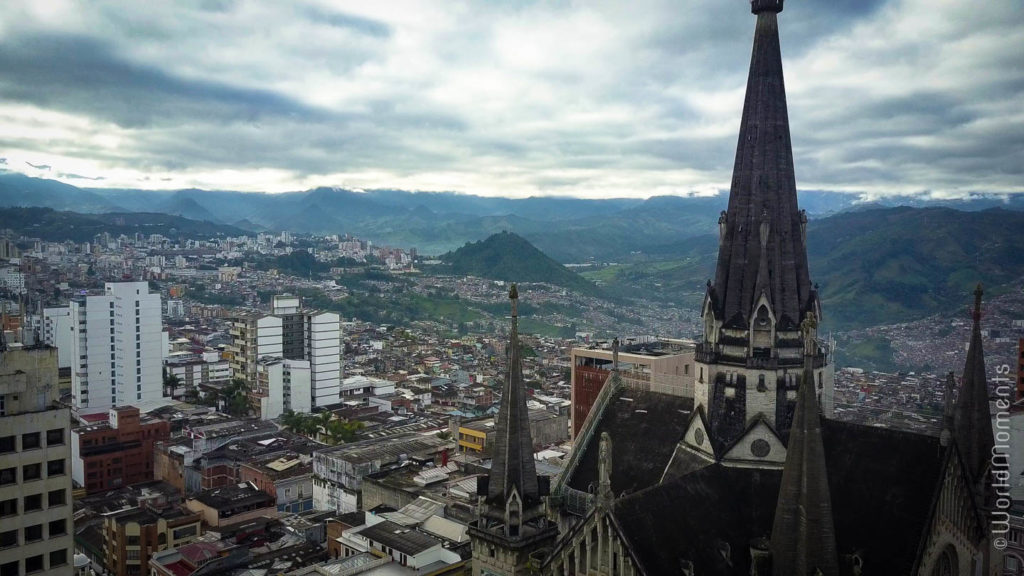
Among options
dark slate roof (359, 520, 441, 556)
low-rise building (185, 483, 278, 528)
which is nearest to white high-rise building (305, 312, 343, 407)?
low-rise building (185, 483, 278, 528)

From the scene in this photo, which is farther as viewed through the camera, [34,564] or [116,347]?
[116,347]

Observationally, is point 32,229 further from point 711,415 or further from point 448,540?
point 711,415

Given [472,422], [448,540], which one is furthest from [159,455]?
[448,540]

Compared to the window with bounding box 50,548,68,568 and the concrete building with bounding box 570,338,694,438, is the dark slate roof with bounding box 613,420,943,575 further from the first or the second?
the concrete building with bounding box 570,338,694,438

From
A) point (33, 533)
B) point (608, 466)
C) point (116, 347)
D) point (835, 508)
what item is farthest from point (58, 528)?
point (116, 347)

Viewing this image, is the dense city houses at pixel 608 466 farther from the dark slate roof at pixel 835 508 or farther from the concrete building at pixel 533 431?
the concrete building at pixel 533 431

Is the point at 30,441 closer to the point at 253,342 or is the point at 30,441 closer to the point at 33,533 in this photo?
the point at 33,533
